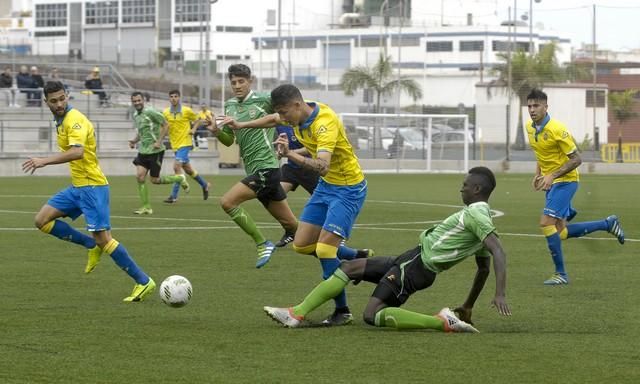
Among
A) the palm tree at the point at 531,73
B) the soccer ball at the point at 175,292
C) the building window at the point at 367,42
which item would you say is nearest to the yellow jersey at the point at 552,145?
the soccer ball at the point at 175,292

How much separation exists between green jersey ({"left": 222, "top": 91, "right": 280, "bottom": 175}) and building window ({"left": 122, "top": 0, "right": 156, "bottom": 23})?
85281 millimetres

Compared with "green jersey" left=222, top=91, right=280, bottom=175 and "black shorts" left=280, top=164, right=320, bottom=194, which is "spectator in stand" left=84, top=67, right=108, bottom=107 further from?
"green jersey" left=222, top=91, right=280, bottom=175

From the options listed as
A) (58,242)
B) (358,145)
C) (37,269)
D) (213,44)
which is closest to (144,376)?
(37,269)

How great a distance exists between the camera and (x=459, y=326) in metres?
9.74

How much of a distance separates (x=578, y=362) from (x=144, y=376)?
9.73ft

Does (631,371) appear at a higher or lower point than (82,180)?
lower

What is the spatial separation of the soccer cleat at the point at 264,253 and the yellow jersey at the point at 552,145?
11.2 feet

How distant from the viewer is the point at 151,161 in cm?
2502

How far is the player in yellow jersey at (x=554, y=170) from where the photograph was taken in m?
Result: 13.9

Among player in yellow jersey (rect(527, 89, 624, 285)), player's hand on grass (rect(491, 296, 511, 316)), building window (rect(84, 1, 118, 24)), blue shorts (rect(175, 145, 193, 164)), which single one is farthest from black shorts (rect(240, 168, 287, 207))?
building window (rect(84, 1, 118, 24))

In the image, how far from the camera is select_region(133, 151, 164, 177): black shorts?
24.9 m

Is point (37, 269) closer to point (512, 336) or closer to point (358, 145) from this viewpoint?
point (512, 336)

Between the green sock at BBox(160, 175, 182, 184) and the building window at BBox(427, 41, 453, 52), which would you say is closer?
the green sock at BBox(160, 175, 182, 184)

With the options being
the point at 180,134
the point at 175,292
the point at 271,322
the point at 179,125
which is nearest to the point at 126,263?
the point at 175,292
